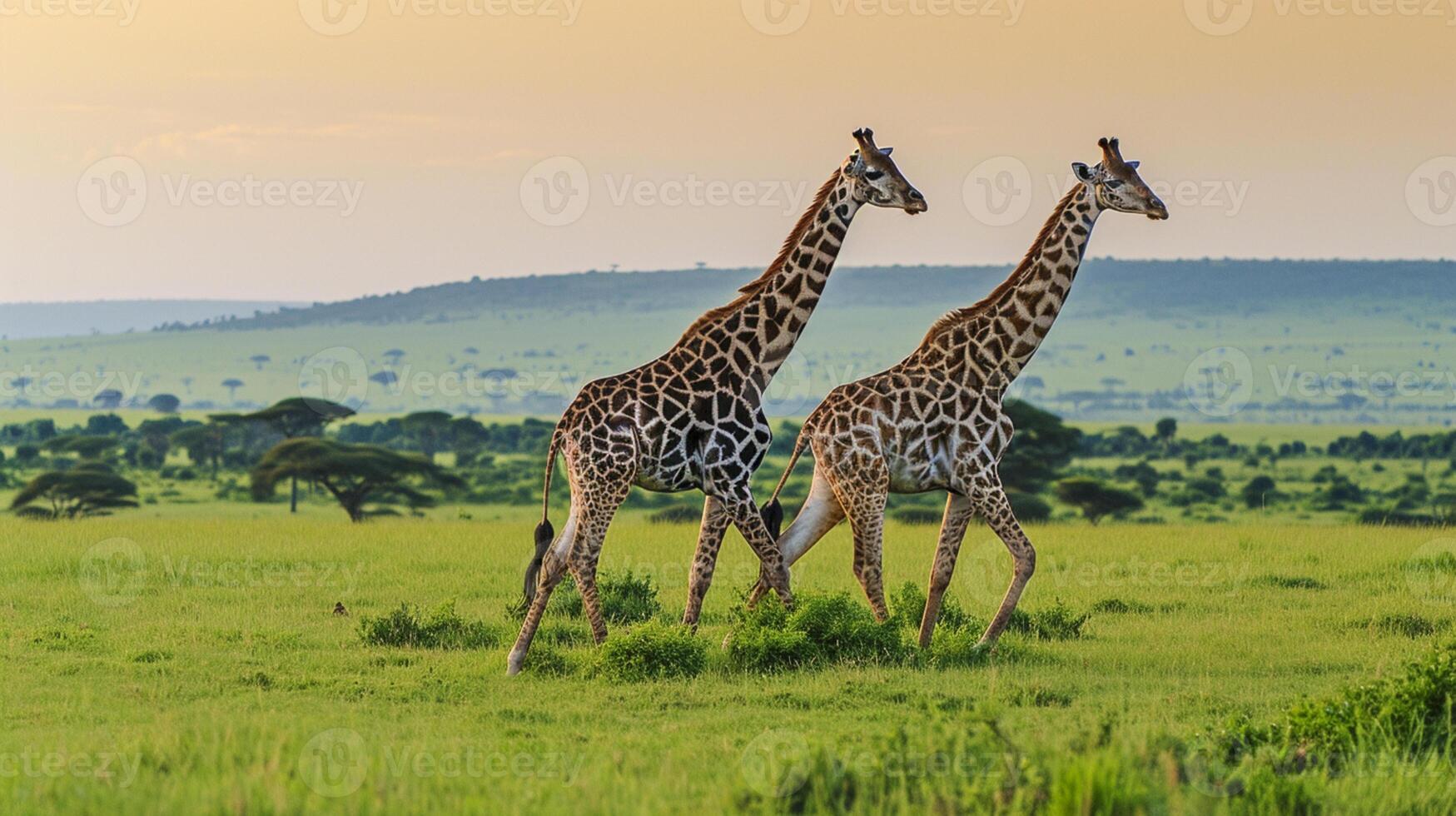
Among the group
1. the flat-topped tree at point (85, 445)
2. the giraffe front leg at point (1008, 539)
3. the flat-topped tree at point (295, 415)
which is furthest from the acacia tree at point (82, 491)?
the giraffe front leg at point (1008, 539)

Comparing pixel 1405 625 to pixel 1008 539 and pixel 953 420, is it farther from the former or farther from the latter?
pixel 953 420

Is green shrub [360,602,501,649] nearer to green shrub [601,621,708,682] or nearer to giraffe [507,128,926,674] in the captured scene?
giraffe [507,128,926,674]

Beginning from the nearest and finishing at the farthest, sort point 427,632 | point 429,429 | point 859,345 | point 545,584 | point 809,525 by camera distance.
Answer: point 545,584
point 809,525
point 427,632
point 429,429
point 859,345

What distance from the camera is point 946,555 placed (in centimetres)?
1173

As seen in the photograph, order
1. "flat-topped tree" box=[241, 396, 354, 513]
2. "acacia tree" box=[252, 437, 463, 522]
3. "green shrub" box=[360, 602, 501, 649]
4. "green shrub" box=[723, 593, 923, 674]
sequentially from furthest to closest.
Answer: "flat-topped tree" box=[241, 396, 354, 513]
"acacia tree" box=[252, 437, 463, 522]
"green shrub" box=[360, 602, 501, 649]
"green shrub" box=[723, 593, 923, 674]

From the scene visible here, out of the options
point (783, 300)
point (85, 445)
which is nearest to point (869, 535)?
point (783, 300)

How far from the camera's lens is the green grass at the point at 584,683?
23.4 ft

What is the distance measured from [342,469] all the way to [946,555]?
28904 millimetres

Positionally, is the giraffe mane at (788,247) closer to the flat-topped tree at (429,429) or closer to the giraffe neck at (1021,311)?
the giraffe neck at (1021,311)

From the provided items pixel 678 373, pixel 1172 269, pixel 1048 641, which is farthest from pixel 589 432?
pixel 1172 269

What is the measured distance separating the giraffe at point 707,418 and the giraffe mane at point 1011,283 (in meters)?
0.86

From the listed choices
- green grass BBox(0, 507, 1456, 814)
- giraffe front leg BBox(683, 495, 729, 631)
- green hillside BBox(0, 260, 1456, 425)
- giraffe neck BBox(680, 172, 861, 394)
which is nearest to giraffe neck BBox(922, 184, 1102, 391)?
giraffe neck BBox(680, 172, 861, 394)

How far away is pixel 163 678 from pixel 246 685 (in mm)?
568

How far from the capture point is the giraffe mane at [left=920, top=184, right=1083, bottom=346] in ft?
39.8
